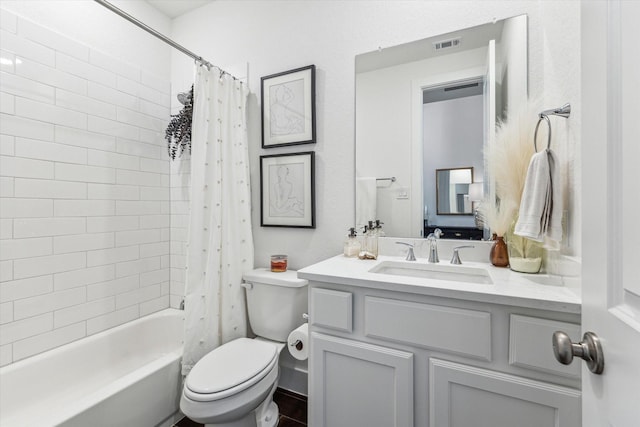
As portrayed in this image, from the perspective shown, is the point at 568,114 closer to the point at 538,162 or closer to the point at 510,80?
the point at 538,162

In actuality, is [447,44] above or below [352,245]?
above

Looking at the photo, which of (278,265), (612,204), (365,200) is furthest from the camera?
(278,265)

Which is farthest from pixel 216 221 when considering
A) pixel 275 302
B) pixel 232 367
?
pixel 232 367

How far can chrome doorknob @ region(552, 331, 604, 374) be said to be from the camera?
1.63 ft

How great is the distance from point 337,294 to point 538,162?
0.87 meters

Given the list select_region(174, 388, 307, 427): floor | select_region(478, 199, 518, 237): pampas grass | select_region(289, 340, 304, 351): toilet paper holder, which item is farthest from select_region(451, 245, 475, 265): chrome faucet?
select_region(174, 388, 307, 427): floor

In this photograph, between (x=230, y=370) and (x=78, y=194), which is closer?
(x=230, y=370)

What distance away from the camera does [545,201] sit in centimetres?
102

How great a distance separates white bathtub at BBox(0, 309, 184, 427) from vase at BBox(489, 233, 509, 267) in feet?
5.52

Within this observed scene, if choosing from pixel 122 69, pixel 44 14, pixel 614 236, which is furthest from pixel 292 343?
pixel 44 14

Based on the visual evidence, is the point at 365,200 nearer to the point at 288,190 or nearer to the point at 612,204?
the point at 288,190

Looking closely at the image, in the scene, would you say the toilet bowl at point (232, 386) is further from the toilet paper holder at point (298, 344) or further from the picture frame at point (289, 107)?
the picture frame at point (289, 107)

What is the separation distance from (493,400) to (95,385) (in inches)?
80.8

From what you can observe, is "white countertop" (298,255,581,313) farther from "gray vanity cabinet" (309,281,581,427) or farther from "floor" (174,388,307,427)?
"floor" (174,388,307,427)
